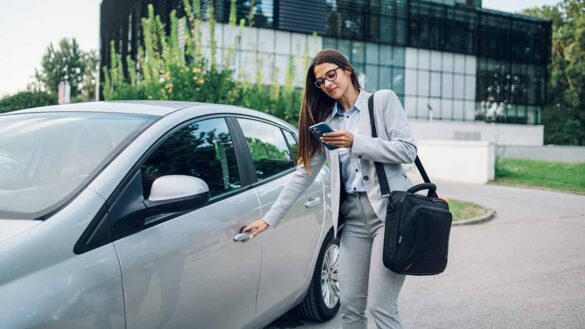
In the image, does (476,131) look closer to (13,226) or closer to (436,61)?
(436,61)

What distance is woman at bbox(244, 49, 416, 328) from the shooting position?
280 centimetres

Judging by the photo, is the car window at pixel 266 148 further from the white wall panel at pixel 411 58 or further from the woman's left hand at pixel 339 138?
the white wall panel at pixel 411 58

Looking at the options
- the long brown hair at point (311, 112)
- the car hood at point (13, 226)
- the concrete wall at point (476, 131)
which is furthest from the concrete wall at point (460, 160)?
the car hood at point (13, 226)

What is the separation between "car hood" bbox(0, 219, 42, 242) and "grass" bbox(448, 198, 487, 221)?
399 inches

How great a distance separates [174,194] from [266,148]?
1484 millimetres

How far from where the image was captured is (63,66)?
60906 mm

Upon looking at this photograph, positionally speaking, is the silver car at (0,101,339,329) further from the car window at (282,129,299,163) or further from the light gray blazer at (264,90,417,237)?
the light gray blazer at (264,90,417,237)

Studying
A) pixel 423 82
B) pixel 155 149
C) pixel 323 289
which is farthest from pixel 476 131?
pixel 155 149

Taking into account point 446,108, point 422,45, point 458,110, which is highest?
point 422,45

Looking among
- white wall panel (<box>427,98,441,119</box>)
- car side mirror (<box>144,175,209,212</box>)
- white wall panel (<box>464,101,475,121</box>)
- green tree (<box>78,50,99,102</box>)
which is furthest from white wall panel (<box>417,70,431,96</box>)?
car side mirror (<box>144,175,209,212</box>)

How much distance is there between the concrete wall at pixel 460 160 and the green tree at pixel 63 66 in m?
43.7

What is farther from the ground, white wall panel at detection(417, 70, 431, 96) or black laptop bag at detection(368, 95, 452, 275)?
white wall panel at detection(417, 70, 431, 96)

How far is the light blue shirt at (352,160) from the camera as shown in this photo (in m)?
2.93

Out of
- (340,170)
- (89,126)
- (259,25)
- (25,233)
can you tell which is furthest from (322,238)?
(259,25)
